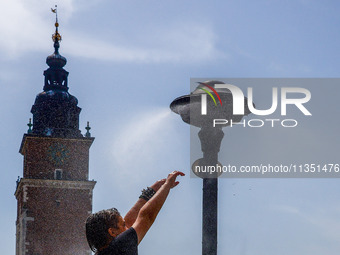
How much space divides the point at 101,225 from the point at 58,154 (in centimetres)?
5143

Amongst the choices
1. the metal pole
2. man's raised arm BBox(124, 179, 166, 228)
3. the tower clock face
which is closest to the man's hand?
man's raised arm BBox(124, 179, 166, 228)

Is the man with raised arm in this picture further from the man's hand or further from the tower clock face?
the tower clock face

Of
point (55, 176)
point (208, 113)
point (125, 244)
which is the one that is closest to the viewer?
point (125, 244)

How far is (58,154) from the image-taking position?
179ft

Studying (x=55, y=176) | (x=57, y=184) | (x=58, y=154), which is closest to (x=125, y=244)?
(x=57, y=184)

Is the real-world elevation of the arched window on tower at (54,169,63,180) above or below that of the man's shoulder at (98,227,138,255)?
above

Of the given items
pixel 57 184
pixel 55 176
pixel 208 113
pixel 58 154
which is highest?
pixel 58 154

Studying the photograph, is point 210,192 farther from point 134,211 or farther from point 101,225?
point 101,225

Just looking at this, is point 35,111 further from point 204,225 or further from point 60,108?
point 204,225

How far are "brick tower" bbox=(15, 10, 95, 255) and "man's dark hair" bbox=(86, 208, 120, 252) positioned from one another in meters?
48.2

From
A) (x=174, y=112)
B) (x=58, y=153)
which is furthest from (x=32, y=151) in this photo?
(x=174, y=112)

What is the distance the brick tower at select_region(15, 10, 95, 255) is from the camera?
52.1 meters

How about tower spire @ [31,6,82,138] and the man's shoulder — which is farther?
tower spire @ [31,6,82,138]

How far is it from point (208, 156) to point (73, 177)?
4762cm
